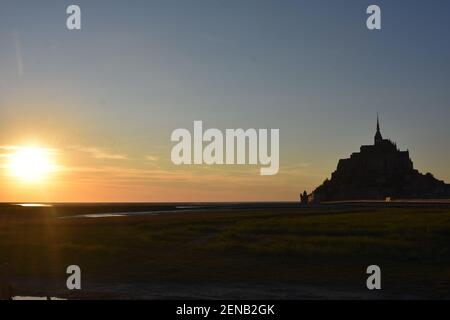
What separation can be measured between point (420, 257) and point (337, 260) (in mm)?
4819

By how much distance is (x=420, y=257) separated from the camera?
32.8 metres

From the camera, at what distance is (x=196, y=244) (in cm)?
4203

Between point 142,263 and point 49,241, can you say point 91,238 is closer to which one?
point 49,241

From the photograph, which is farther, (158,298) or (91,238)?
(91,238)

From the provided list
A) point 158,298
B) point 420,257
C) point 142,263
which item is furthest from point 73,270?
point 420,257

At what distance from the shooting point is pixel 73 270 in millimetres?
30500

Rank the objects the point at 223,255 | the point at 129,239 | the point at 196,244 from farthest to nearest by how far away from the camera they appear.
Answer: the point at 129,239 < the point at 196,244 < the point at 223,255

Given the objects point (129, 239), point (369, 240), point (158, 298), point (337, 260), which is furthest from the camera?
point (129, 239)

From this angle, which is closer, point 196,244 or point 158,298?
point 158,298
